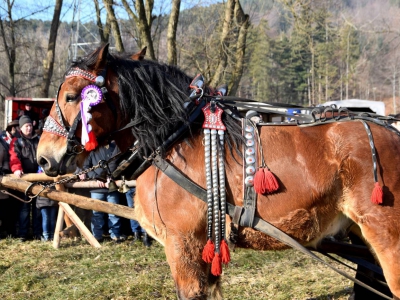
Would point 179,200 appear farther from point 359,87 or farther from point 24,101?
point 359,87

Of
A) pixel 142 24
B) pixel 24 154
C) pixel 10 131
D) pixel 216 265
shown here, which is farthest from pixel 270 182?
pixel 142 24

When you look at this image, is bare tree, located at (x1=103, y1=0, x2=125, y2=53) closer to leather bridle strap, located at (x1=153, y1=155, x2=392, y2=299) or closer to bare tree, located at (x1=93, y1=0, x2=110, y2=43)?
bare tree, located at (x1=93, y1=0, x2=110, y2=43)

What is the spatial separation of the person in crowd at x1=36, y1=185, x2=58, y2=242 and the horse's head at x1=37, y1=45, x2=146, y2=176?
450 centimetres

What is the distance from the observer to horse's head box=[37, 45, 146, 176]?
2.78 meters

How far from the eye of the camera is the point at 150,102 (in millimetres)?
2898

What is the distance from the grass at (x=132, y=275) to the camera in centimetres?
452

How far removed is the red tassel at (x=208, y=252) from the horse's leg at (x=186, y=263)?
0.15 feet

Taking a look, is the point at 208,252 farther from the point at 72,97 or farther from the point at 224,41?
the point at 224,41

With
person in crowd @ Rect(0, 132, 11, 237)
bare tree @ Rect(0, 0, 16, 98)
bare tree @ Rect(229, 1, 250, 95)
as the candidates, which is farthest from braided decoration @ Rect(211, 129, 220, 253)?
bare tree @ Rect(0, 0, 16, 98)

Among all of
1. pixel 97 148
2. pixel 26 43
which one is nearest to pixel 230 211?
pixel 97 148

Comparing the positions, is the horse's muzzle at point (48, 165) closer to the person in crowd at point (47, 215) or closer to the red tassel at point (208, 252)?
the red tassel at point (208, 252)

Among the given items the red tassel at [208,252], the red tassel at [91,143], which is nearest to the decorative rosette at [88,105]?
the red tassel at [91,143]

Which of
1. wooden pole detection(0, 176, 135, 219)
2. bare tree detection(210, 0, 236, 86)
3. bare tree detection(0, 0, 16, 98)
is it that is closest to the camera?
wooden pole detection(0, 176, 135, 219)

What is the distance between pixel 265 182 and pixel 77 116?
48.9 inches
